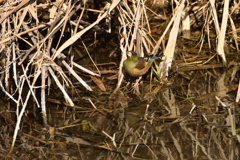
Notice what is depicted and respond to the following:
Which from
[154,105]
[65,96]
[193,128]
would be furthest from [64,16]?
[193,128]

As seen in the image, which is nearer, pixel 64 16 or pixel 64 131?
pixel 64 131

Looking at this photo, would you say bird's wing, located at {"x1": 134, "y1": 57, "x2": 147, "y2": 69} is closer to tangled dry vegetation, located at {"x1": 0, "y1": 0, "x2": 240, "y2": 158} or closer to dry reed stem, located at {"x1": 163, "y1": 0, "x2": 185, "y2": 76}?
tangled dry vegetation, located at {"x1": 0, "y1": 0, "x2": 240, "y2": 158}

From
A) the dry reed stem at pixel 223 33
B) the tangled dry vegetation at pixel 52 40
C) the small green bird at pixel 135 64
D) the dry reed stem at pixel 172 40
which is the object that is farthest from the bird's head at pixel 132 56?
the dry reed stem at pixel 223 33

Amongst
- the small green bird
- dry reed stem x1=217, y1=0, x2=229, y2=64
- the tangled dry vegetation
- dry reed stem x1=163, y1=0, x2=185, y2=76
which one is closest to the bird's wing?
the small green bird

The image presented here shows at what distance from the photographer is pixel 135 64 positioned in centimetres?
428

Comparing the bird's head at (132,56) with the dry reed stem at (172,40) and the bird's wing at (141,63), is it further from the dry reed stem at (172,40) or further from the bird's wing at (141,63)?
the dry reed stem at (172,40)

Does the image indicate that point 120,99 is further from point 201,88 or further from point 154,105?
point 201,88

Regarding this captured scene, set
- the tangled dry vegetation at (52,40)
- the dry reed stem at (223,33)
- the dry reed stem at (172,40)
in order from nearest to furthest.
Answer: the tangled dry vegetation at (52,40), the dry reed stem at (172,40), the dry reed stem at (223,33)

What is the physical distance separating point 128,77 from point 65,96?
1099mm

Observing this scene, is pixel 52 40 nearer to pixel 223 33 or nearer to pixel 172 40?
pixel 172 40

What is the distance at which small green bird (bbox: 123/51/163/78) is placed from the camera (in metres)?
4.30

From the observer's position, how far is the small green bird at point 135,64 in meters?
4.30

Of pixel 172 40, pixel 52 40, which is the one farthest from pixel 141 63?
pixel 52 40

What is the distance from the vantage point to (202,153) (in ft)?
10.3
